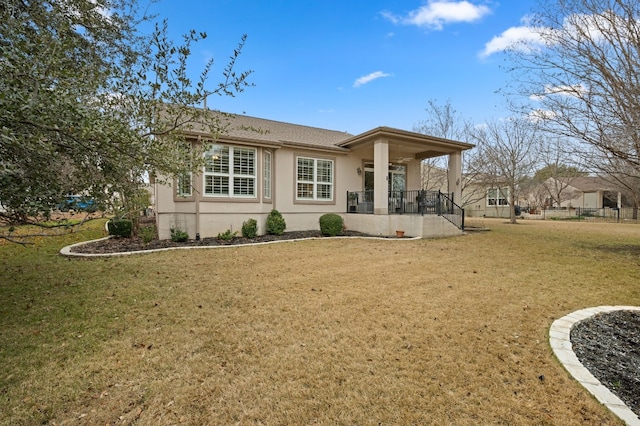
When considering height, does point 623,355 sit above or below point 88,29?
below

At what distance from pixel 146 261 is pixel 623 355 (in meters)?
8.70

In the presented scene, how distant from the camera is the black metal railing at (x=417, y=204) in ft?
39.3

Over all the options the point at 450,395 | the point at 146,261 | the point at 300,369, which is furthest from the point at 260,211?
the point at 450,395

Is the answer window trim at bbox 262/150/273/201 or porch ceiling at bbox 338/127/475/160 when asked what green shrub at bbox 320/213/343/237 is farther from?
porch ceiling at bbox 338/127/475/160

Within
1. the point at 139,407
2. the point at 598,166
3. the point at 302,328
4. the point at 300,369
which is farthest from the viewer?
the point at 598,166

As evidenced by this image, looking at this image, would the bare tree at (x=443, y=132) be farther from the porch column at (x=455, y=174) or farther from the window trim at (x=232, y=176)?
the window trim at (x=232, y=176)

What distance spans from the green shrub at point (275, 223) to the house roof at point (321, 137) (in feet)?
9.04

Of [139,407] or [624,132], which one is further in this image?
[624,132]

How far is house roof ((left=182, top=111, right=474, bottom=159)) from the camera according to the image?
37.0ft

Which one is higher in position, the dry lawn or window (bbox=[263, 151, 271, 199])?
window (bbox=[263, 151, 271, 199])

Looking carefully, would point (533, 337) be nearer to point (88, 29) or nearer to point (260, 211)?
point (88, 29)

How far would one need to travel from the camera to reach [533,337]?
3402mm

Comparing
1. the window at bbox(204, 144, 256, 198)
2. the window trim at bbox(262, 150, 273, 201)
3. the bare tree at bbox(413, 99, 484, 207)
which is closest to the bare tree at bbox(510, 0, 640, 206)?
the window trim at bbox(262, 150, 273, 201)

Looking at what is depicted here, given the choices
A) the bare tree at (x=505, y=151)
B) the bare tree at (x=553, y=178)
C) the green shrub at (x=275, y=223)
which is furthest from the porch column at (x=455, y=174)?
the green shrub at (x=275, y=223)
